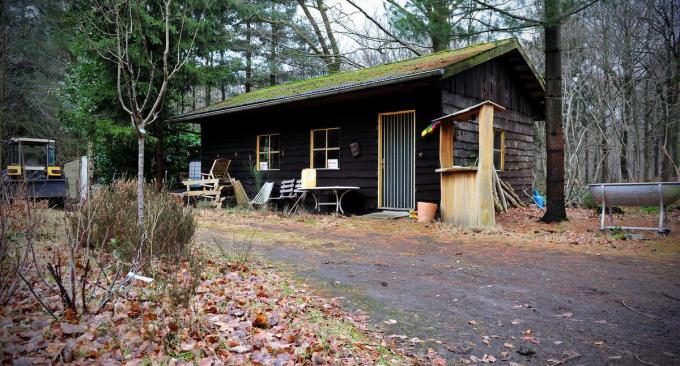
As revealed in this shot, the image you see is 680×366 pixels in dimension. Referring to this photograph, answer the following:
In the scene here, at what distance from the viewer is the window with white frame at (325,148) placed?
11.3 metres

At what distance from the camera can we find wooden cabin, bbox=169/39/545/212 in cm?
948

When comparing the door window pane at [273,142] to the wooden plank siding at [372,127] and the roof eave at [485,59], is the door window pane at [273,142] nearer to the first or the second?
the wooden plank siding at [372,127]

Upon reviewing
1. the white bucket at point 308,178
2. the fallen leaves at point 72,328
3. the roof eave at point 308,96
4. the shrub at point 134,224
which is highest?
the roof eave at point 308,96

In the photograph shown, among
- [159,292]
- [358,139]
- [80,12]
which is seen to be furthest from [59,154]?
[159,292]

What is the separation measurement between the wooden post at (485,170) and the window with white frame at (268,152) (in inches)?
260

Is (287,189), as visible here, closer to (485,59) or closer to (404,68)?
(404,68)

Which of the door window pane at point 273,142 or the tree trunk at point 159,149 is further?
the tree trunk at point 159,149

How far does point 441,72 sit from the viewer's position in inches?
320

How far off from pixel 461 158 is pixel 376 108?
239 centimetres

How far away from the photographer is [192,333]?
2.54m

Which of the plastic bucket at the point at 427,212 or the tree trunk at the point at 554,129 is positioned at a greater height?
the tree trunk at the point at 554,129

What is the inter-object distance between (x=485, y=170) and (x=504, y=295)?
4183 mm

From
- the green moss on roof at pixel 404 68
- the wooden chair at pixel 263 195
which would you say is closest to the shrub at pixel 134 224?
the green moss on roof at pixel 404 68

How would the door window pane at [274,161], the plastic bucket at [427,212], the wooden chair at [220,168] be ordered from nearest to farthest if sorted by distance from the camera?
1. the plastic bucket at [427,212]
2. the door window pane at [274,161]
3. the wooden chair at [220,168]
